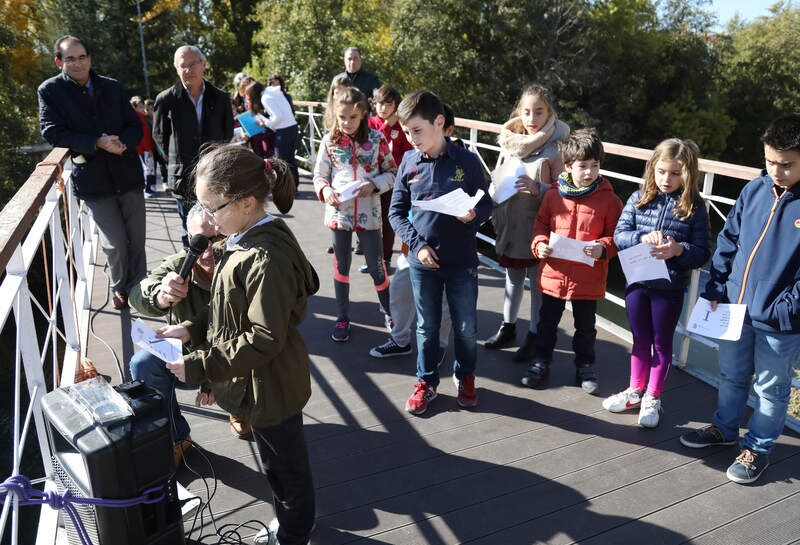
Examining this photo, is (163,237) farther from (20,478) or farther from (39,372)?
(20,478)

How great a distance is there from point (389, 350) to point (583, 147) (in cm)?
154

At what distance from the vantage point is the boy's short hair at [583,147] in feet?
9.50

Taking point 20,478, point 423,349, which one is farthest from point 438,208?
point 20,478

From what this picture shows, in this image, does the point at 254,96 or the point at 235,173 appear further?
the point at 254,96

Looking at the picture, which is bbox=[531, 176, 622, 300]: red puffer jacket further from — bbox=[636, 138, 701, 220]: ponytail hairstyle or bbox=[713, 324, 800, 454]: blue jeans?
bbox=[713, 324, 800, 454]: blue jeans

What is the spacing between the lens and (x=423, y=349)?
3016mm

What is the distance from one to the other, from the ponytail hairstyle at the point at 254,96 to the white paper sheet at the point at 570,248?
16.2 ft

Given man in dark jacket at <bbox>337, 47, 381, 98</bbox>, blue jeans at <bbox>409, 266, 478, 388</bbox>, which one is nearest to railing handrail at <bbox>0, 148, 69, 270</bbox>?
blue jeans at <bbox>409, 266, 478, 388</bbox>

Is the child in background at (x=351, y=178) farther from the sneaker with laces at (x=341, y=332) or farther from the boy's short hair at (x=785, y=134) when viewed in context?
the boy's short hair at (x=785, y=134)

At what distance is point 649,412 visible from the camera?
2.86 m

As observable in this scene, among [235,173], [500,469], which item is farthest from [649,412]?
[235,173]

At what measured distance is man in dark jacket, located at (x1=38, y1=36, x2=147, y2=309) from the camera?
3668 mm

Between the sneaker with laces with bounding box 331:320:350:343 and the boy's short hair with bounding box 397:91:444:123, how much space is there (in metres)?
1.50

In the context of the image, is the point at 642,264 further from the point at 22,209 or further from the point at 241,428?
the point at 22,209
